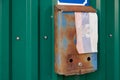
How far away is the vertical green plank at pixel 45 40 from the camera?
1985 millimetres

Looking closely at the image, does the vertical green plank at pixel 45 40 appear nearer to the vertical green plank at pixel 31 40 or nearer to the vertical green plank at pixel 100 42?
the vertical green plank at pixel 31 40

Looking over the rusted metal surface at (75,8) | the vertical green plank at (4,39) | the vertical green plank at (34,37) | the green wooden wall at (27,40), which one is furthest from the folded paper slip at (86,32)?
the vertical green plank at (4,39)

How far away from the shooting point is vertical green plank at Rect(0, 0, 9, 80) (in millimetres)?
1897

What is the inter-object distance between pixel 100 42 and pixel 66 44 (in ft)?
1.24

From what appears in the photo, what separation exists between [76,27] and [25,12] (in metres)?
0.39

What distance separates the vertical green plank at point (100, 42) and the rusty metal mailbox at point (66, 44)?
0.65ft

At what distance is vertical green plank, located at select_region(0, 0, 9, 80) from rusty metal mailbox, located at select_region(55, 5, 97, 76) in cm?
35

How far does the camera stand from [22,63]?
1.94 metres

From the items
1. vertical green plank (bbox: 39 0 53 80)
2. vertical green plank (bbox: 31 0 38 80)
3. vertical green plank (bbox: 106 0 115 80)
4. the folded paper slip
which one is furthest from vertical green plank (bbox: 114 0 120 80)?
vertical green plank (bbox: 31 0 38 80)

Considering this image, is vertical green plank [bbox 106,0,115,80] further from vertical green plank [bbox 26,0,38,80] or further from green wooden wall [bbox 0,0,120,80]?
vertical green plank [bbox 26,0,38,80]

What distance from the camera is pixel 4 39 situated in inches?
75.2

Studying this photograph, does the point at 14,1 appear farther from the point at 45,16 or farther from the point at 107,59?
the point at 107,59

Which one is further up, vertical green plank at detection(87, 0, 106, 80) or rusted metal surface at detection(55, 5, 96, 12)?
rusted metal surface at detection(55, 5, 96, 12)

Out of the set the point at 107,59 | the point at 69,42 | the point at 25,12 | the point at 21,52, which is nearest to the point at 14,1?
the point at 25,12
